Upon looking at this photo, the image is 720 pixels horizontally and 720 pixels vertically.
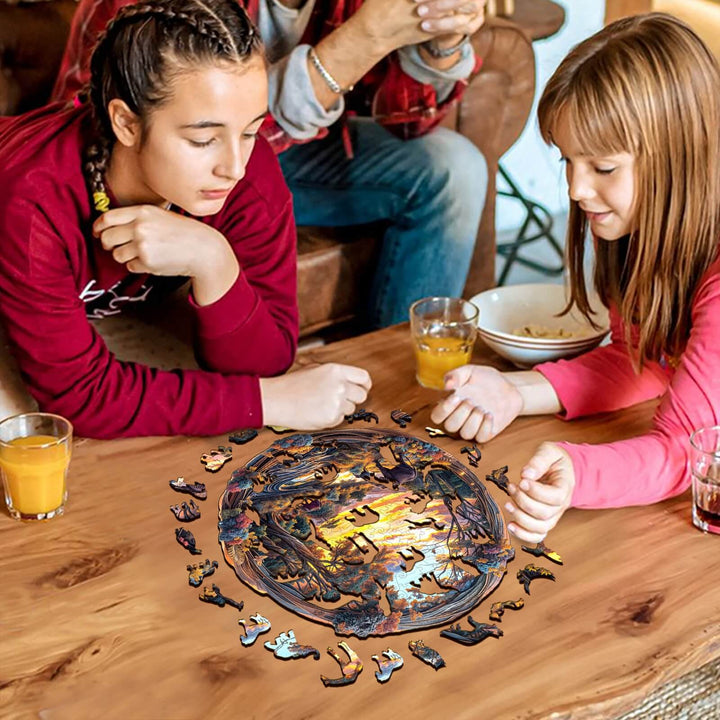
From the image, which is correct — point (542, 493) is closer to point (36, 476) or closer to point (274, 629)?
point (274, 629)

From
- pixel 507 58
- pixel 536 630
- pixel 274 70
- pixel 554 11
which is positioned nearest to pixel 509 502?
pixel 536 630

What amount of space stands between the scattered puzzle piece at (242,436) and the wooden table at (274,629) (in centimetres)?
10

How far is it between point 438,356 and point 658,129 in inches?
18.0

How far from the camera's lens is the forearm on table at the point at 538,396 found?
4.95ft

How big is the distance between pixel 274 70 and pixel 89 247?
559 millimetres

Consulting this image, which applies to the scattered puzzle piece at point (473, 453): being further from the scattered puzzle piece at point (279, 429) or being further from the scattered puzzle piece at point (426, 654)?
the scattered puzzle piece at point (426, 654)

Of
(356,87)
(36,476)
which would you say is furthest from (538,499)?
(356,87)

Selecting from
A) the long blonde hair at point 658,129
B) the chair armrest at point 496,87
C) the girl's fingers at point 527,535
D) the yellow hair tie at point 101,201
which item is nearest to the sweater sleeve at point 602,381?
the long blonde hair at point 658,129

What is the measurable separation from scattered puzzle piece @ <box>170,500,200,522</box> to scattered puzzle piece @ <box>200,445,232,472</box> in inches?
3.2

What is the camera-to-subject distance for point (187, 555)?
121cm

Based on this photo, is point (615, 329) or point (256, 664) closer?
point (256, 664)

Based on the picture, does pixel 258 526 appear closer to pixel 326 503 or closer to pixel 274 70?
pixel 326 503

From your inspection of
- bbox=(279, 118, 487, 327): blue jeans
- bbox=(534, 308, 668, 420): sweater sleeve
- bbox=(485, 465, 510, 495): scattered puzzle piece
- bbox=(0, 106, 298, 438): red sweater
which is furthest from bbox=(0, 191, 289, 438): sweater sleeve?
bbox=(279, 118, 487, 327): blue jeans

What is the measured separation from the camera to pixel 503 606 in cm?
113
